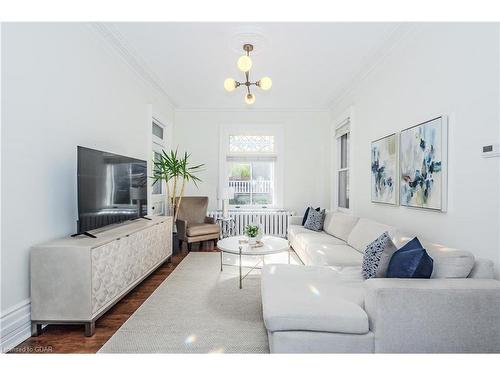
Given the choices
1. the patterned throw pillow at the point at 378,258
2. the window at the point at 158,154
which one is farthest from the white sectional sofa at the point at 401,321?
the window at the point at 158,154

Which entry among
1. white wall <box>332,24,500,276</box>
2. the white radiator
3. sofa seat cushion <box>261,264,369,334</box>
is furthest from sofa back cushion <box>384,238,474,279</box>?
the white radiator

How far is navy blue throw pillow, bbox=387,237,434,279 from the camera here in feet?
5.94

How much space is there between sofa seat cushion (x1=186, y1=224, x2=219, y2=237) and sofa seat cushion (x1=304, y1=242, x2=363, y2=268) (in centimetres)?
200

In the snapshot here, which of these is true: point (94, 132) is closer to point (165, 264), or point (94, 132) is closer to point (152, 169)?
point (152, 169)

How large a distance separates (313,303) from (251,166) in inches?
173

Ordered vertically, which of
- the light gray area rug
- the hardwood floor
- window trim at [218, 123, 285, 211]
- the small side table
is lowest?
the hardwood floor

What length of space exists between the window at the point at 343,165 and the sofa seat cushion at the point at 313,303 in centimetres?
304

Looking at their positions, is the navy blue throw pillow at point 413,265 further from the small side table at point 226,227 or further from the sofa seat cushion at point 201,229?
the small side table at point 226,227

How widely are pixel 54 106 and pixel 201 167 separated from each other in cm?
359

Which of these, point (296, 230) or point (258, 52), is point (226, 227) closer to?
point (296, 230)

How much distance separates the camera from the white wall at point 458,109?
77.6 inches

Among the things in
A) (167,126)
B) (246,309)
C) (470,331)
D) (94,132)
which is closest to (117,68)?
(94,132)

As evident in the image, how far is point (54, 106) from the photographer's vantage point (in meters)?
2.39

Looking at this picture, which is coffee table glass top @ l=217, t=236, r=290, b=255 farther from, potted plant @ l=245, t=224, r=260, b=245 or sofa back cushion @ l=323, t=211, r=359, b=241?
sofa back cushion @ l=323, t=211, r=359, b=241
